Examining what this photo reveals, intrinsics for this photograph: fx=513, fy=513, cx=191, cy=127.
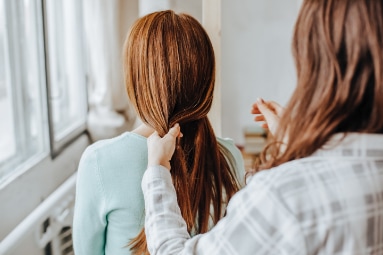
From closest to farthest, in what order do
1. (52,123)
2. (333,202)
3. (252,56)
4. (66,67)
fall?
(333,202) → (52,123) → (66,67) → (252,56)

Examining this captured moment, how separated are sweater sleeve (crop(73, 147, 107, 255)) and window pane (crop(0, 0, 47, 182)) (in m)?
0.60

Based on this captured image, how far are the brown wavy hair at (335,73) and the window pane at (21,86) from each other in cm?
117

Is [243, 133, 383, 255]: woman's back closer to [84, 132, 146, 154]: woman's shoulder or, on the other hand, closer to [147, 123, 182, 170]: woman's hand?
[147, 123, 182, 170]: woman's hand

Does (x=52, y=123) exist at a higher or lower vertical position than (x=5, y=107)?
lower

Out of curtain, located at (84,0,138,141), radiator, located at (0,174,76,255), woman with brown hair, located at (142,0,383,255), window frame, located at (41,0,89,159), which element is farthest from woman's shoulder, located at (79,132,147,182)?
curtain, located at (84,0,138,141)

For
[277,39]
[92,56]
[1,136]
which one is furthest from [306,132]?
[277,39]

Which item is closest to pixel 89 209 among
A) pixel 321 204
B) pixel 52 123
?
pixel 321 204

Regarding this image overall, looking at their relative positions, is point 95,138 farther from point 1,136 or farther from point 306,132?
point 306,132

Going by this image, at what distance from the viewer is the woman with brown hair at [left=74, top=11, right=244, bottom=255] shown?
3.37 feet

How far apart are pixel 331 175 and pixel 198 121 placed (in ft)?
1.66

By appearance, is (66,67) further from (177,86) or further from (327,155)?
(327,155)

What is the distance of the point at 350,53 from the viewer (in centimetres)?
65

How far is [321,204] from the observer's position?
0.64m

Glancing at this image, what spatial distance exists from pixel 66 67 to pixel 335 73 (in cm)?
191
